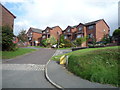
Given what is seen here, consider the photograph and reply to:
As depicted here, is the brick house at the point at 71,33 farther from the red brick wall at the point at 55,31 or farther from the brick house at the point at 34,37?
the brick house at the point at 34,37

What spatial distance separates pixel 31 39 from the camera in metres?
49.6

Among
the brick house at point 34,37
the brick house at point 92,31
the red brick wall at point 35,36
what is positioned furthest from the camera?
the red brick wall at point 35,36

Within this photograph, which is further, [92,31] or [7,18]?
[92,31]

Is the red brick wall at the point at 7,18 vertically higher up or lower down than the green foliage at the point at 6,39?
higher up

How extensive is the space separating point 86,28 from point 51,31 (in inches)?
664

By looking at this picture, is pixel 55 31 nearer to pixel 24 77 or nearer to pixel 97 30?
pixel 97 30

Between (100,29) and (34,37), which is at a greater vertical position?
(100,29)

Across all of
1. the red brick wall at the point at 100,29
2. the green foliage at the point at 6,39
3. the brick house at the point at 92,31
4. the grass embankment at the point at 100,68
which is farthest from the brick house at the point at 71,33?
the grass embankment at the point at 100,68

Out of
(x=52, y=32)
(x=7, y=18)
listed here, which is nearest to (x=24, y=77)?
(x=7, y=18)

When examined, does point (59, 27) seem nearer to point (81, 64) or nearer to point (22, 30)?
point (22, 30)

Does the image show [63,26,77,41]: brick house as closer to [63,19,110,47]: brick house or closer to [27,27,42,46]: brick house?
[63,19,110,47]: brick house

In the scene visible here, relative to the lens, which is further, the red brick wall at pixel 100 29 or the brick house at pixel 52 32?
the brick house at pixel 52 32

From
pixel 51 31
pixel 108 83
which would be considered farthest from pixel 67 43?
pixel 108 83

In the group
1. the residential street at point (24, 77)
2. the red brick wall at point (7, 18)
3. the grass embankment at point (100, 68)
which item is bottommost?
the residential street at point (24, 77)
